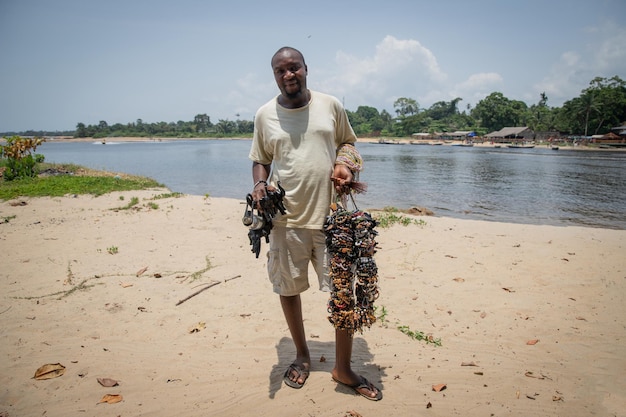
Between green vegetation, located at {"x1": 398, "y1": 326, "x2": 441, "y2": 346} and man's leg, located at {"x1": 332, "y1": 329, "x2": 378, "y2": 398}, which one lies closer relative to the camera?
man's leg, located at {"x1": 332, "y1": 329, "x2": 378, "y2": 398}

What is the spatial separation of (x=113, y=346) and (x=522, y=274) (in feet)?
15.9

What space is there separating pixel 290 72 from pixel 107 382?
8.58 ft

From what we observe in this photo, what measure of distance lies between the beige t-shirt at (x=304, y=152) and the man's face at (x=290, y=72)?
0.37 feet

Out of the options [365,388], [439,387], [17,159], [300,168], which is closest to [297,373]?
[365,388]

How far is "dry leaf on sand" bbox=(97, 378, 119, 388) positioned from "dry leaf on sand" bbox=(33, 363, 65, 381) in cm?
35

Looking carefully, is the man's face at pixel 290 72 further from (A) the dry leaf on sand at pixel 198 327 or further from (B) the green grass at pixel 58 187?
(B) the green grass at pixel 58 187

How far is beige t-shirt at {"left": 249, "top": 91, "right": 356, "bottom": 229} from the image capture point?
2.34 metres

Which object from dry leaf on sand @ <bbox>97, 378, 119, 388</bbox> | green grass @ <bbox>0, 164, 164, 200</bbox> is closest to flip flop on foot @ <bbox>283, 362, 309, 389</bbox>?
dry leaf on sand @ <bbox>97, 378, 119, 388</bbox>

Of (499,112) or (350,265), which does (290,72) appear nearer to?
(350,265)

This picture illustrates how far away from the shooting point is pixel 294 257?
2.51m

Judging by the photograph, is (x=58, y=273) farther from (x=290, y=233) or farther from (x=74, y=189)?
(x=74, y=189)

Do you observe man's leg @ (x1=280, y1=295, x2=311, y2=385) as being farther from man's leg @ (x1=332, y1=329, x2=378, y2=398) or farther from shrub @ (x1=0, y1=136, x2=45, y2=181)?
shrub @ (x1=0, y1=136, x2=45, y2=181)

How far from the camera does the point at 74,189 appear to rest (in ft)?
37.3

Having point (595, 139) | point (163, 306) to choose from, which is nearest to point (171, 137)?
point (595, 139)
